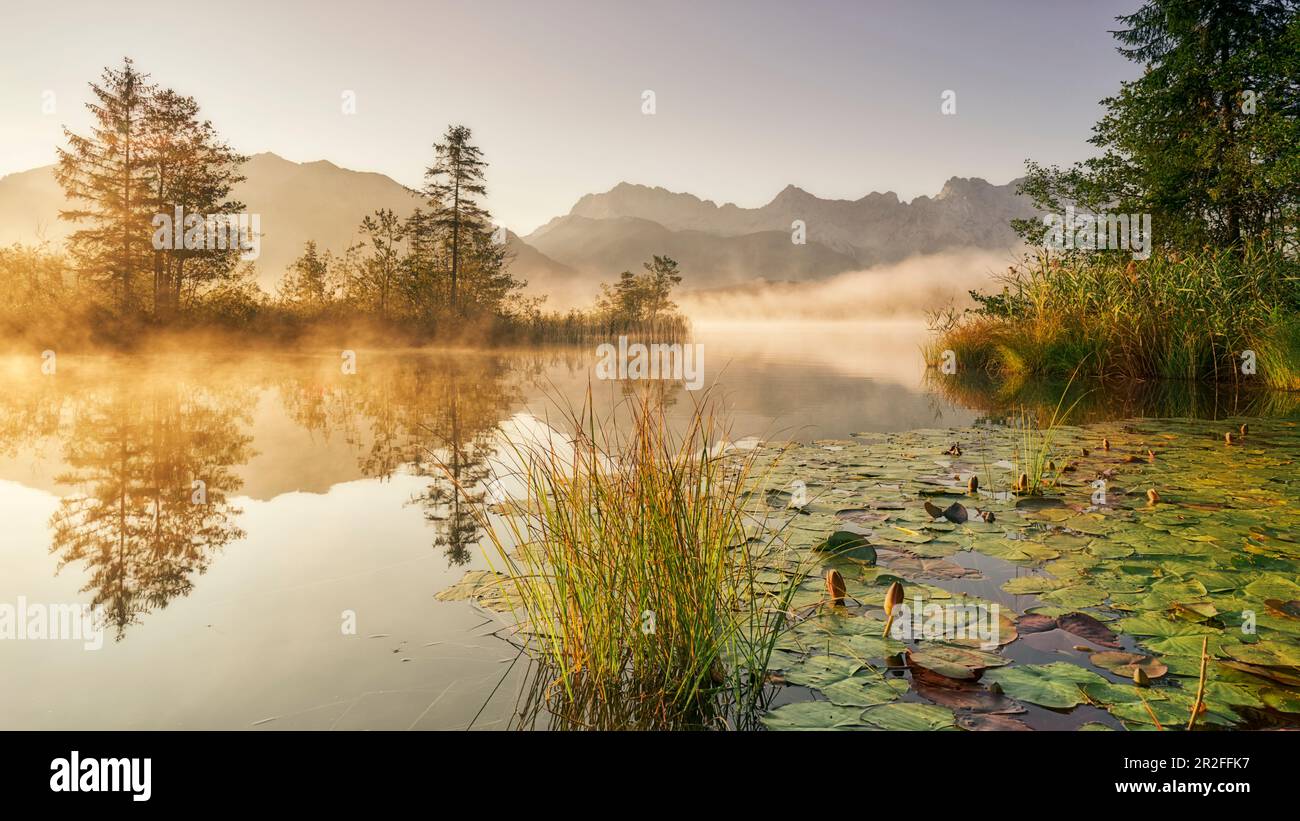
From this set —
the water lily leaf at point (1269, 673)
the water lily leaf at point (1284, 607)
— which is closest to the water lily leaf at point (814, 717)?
the water lily leaf at point (1269, 673)

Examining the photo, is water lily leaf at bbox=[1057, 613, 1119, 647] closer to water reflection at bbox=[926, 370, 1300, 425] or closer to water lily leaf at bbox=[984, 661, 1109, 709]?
water lily leaf at bbox=[984, 661, 1109, 709]

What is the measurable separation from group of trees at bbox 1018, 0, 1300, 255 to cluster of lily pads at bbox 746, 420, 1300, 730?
20804 mm

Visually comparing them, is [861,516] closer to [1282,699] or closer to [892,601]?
[892,601]

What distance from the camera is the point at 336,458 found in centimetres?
623

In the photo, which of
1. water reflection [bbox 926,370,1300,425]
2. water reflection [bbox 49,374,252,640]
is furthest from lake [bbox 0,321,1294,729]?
water reflection [bbox 926,370,1300,425]

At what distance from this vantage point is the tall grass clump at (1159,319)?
1216 cm

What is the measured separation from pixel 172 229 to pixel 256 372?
Result: 48.3 feet

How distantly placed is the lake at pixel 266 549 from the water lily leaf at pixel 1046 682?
823mm

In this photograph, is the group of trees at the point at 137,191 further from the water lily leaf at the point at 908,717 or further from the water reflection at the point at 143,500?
the water lily leaf at the point at 908,717

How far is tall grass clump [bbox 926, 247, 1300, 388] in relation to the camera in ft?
39.9

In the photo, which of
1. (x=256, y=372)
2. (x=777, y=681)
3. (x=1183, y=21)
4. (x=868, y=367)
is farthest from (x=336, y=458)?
(x=1183, y=21)

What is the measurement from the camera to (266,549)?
12.3 feet

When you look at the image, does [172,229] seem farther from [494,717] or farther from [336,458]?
[494,717]
